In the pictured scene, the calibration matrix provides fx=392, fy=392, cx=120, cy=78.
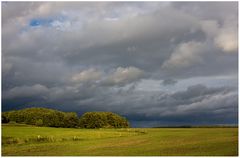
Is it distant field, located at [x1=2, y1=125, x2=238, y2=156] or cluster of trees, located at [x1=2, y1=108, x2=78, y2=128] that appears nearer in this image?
distant field, located at [x1=2, y1=125, x2=238, y2=156]

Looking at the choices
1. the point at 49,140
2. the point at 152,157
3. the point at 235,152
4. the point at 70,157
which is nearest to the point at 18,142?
the point at 49,140

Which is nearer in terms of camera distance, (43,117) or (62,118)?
(43,117)

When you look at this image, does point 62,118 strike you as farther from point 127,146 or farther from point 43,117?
point 127,146

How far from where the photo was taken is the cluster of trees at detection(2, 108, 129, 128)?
296 feet

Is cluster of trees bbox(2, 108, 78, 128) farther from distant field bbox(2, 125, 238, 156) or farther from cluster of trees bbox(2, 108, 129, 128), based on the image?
distant field bbox(2, 125, 238, 156)

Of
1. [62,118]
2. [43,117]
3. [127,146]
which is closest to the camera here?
[127,146]

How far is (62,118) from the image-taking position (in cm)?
9275

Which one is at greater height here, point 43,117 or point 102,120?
point 43,117

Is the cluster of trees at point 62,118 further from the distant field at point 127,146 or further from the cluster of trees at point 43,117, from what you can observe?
the distant field at point 127,146

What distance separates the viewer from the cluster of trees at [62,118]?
90294 millimetres

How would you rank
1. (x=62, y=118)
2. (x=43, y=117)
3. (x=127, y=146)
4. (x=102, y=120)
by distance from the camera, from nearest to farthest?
(x=127, y=146) < (x=43, y=117) < (x=62, y=118) < (x=102, y=120)

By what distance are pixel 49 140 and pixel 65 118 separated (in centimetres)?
4455

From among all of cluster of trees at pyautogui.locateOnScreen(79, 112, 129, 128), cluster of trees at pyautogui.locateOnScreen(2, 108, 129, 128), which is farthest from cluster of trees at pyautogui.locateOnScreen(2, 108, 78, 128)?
cluster of trees at pyautogui.locateOnScreen(79, 112, 129, 128)

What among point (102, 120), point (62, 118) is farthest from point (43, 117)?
point (102, 120)
